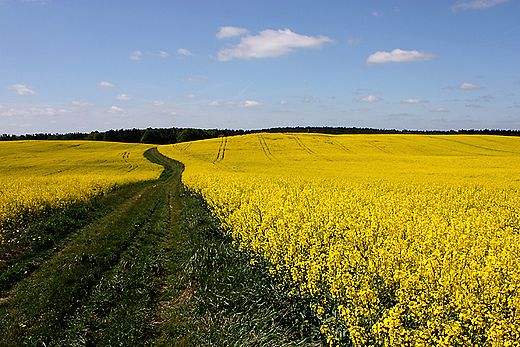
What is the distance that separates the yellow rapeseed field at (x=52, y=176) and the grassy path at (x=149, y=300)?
4.85 metres

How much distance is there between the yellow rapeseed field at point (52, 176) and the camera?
40.3 ft

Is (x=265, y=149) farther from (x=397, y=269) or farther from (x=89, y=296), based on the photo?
(x=397, y=269)

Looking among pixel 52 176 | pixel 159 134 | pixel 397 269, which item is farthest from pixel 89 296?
pixel 159 134

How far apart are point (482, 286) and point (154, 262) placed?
22.6ft

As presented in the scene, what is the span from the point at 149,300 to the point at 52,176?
26.9m

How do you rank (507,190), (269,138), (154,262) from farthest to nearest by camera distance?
(269,138), (507,190), (154,262)

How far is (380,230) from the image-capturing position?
18.6 ft

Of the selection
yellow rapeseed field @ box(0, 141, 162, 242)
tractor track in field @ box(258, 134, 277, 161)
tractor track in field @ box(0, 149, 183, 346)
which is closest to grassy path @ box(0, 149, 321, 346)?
tractor track in field @ box(0, 149, 183, 346)

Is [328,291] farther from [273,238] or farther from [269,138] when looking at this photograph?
[269,138]

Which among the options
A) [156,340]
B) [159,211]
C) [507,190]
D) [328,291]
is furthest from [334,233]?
[507,190]

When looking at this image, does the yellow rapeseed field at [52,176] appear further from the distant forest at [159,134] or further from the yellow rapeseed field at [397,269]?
the distant forest at [159,134]

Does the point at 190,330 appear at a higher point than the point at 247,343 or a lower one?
lower

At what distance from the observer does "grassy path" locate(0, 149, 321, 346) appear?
4.40m

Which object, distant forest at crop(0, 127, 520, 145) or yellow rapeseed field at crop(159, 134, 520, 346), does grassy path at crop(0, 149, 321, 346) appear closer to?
yellow rapeseed field at crop(159, 134, 520, 346)
